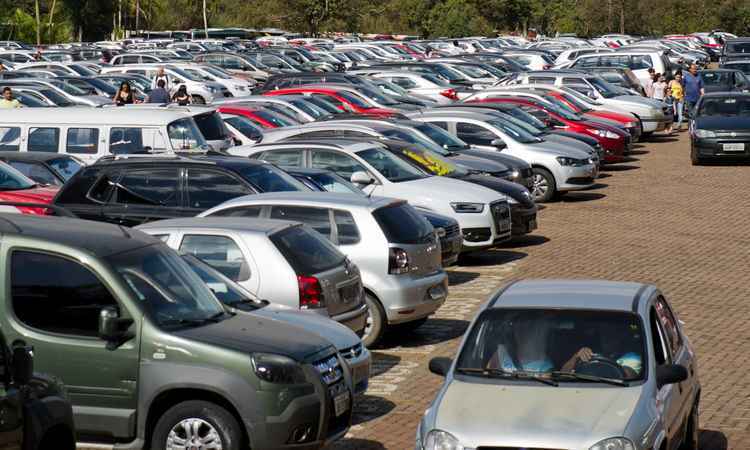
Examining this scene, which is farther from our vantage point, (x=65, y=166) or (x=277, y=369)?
(x=65, y=166)

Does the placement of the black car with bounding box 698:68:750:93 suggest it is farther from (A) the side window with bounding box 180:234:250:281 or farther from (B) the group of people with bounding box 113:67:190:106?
(A) the side window with bounding box 180:234:250:281

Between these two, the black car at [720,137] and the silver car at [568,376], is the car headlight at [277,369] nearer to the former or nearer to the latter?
the silver car at [568,376]

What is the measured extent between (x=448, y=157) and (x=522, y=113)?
6.03m

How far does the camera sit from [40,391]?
738cm

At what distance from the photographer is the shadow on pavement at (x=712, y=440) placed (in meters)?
10.7

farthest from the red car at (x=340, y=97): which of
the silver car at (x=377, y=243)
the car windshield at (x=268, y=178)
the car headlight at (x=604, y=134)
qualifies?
the silver car at (x=377, y=243)

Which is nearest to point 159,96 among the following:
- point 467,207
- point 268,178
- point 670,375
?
point 467,207

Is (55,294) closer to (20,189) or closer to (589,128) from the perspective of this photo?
(20,189)

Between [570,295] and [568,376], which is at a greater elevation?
[570,295]

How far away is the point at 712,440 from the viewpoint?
35.8 ft

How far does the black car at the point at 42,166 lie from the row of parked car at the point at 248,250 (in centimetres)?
4

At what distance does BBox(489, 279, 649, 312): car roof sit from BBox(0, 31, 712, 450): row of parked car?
12 centimetres

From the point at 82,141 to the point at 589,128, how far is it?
12.6 metres

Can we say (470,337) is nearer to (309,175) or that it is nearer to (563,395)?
(563,395)
